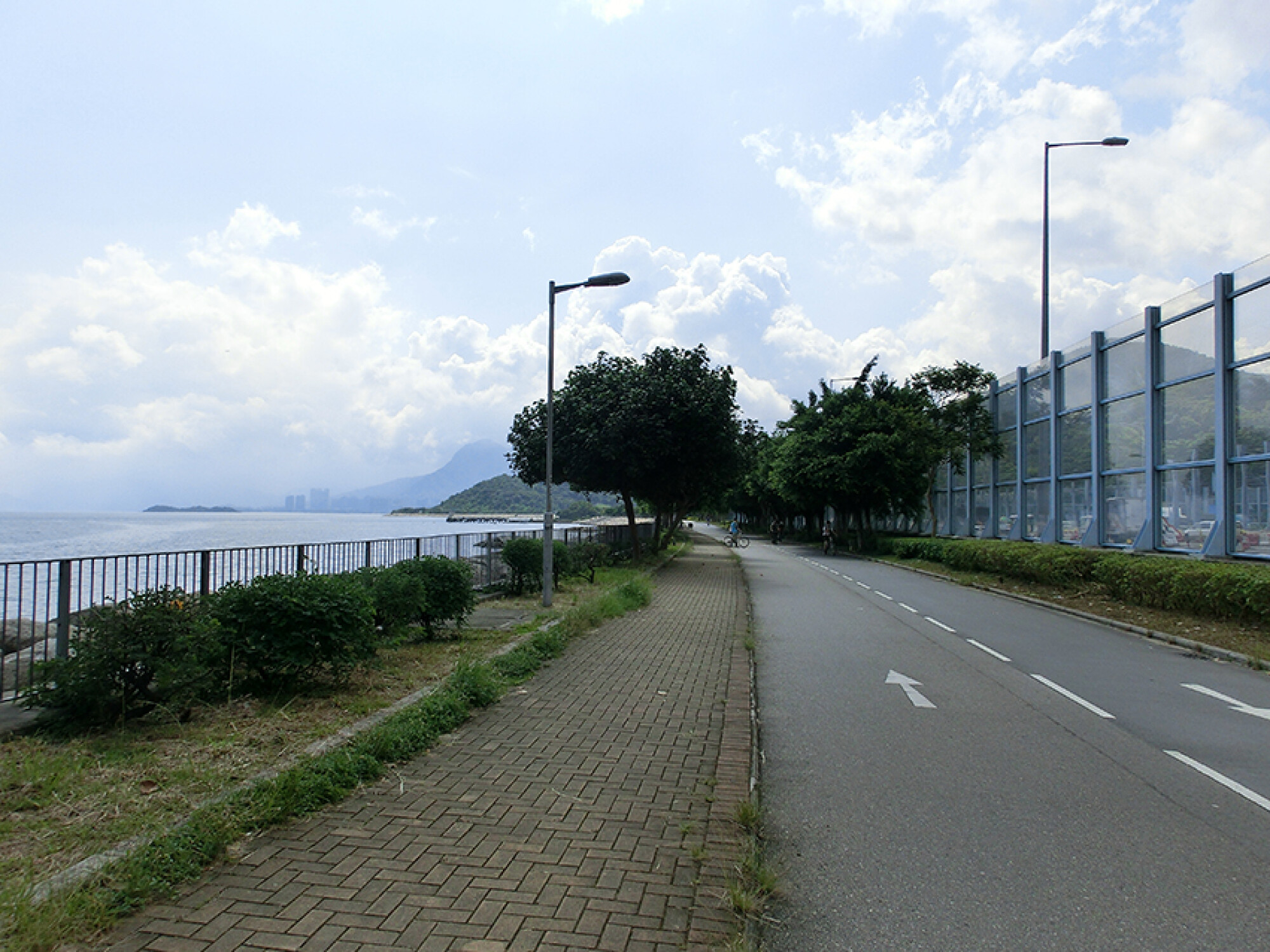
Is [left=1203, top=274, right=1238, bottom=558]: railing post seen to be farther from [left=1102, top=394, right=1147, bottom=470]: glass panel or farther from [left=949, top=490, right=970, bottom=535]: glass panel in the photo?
[left=949, top=490, right=970, bottom=535]: glass panel

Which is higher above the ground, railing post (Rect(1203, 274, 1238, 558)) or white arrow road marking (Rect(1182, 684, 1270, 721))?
railing post (Rect(1203, 274, 1238, 558))

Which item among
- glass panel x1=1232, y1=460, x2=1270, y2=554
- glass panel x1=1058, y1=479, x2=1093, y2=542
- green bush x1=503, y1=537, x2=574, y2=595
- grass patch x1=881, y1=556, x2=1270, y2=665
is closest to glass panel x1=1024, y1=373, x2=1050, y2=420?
glass panel x1=1058, y1=479, x2=1093, y2=542

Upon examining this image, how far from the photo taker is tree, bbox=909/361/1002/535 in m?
32.3

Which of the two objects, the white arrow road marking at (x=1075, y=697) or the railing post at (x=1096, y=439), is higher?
the railing post at (x=1096, y=439)

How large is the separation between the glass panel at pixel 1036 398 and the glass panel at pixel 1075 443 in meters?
1.65

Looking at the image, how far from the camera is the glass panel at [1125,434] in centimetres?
2194

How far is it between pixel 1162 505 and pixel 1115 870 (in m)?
20.0

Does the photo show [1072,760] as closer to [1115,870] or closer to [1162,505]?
[1115,870]

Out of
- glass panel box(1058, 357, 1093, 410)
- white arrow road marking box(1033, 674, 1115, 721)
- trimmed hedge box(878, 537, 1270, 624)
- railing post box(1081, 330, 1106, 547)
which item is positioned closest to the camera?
white arrow road marking box(1033, 674, 1115, 721)

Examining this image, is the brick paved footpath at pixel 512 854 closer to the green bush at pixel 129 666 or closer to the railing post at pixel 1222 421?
the green bush at pixel 129 666

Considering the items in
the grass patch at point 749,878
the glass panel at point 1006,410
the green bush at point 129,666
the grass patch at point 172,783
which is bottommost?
the grass patch at point 749,878

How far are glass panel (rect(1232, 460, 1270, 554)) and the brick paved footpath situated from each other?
15.4m

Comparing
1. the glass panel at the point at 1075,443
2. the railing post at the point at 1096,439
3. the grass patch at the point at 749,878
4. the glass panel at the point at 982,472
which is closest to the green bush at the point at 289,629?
the grass patch at the point at 749,878

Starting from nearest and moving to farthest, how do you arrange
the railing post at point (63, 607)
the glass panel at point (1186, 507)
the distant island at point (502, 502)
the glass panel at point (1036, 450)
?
the railing post at point (63, 607), the glass panel at point (1186, 507), the glass panel at point (1036, 450), the distant island at point (502, 502)
